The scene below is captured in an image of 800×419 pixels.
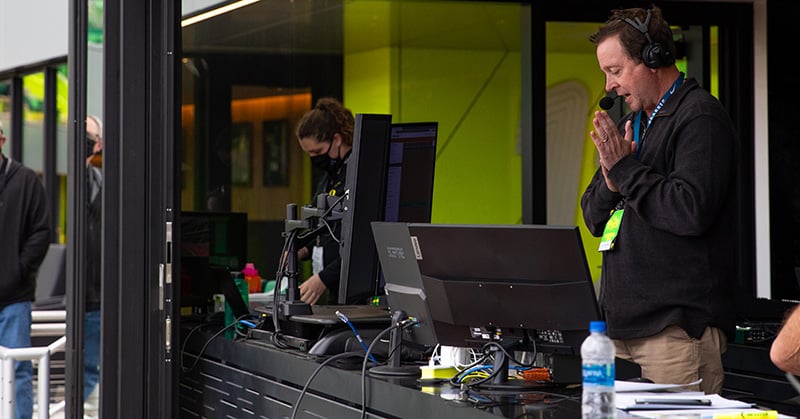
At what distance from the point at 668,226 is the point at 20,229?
4142mm

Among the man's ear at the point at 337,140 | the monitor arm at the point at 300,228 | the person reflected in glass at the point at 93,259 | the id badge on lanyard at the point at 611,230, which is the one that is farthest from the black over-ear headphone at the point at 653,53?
the person reflected in glass at the point at 93,259

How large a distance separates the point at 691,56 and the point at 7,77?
5584 millimetres

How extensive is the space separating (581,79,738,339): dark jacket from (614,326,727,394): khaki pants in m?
0.03

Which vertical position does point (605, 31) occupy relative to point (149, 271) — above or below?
above

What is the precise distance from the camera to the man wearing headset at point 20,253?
5.64 metres

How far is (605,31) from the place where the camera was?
9.38 feet

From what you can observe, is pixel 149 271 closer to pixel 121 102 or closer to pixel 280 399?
pixel 121 102

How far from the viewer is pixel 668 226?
8.61 ft

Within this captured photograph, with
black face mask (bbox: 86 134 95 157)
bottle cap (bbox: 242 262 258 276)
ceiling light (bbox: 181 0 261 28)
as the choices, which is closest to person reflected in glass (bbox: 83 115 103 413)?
black face mask (bbox: 86 134 95 157)

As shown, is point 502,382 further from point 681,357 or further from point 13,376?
point 13,376

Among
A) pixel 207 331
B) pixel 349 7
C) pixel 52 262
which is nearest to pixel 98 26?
pixel 207 331

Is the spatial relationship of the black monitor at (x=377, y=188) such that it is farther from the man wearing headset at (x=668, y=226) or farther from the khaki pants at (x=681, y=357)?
the khaki pants at (x=681, y=357)

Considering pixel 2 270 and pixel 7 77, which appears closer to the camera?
pixel 2 270

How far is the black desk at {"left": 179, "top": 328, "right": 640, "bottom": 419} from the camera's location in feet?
7.62
